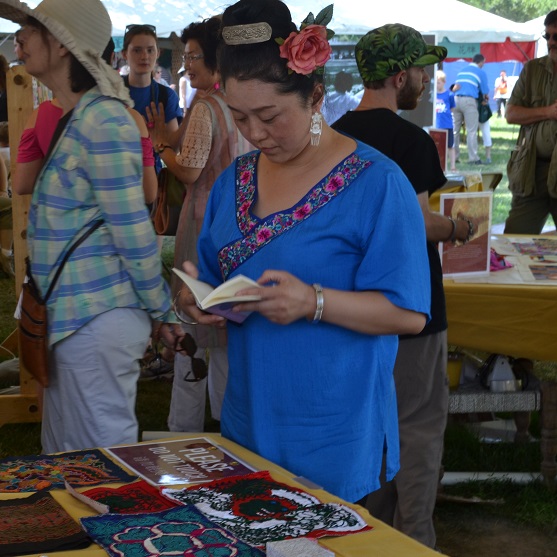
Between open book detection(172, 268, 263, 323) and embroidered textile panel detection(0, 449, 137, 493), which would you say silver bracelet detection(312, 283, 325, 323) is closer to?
open book detection(172, 268, 263, 323)

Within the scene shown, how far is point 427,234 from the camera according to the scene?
2.85 meters

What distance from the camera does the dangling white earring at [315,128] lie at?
72.4 inches

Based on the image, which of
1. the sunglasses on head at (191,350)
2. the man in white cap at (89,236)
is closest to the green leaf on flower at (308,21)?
the man in white cap at (89,236)

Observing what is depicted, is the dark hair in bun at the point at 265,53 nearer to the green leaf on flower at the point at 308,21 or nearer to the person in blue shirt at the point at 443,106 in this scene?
the green leaf on flower at the point at 308,21

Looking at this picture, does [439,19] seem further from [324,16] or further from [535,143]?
[324,16]

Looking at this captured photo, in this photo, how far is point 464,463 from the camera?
13.2 ft

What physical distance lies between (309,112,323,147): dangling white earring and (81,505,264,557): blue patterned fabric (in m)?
0.78

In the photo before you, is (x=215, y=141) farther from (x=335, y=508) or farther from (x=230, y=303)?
(x=335, y=508)

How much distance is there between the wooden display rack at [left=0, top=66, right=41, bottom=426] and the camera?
3.97 meters

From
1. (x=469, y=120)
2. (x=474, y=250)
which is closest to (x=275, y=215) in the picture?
(x=474, y=250)

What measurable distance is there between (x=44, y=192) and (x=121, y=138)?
25 centimetres

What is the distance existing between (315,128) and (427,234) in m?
1.09

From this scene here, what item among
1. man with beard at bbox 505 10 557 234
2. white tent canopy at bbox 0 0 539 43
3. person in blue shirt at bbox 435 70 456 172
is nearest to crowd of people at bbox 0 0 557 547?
man with beard at bbox 505 10 557 234

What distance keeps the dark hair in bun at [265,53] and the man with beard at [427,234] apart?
965 mm
